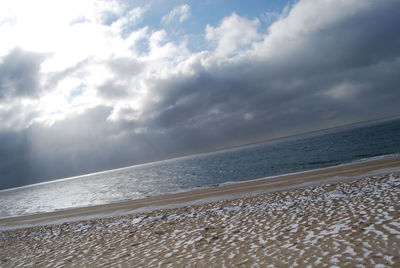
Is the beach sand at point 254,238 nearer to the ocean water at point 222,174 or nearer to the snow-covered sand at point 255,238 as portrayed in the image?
the snow-covered sand at point 255,238

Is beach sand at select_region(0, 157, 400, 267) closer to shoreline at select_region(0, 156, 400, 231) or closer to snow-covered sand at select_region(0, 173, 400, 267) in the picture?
snow-covered sand at select_region(0, 173, 400, 267)

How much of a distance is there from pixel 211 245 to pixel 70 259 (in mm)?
7350

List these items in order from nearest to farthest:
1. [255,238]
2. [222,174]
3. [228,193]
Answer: [255,238], [228,193], [222,174]

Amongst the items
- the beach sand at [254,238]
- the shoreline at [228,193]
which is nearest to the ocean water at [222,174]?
the shoreline at [228,193]

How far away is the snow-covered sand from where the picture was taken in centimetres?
781

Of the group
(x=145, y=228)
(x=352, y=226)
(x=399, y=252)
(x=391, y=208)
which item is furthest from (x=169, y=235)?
(x=391, y=208)

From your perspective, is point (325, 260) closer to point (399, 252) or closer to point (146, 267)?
point (399, 252)

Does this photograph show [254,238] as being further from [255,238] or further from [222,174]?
[222,174]

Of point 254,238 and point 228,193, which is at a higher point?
point 254,238

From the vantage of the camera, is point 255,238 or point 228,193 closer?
point 255,238

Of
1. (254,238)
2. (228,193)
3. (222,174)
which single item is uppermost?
(254,238)

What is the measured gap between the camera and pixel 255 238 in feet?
33.0

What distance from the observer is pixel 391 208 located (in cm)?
1086

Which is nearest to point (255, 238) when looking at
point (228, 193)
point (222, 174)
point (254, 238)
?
point (254, 238)
